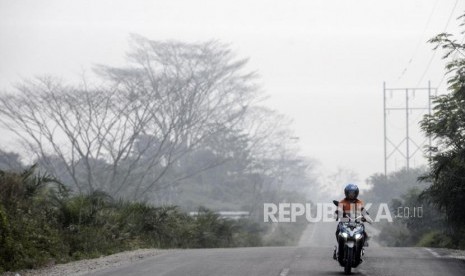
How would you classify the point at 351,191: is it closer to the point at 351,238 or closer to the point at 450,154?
the point at 351,238

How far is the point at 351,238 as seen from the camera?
1434 cm

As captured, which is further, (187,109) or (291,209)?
(291,209)

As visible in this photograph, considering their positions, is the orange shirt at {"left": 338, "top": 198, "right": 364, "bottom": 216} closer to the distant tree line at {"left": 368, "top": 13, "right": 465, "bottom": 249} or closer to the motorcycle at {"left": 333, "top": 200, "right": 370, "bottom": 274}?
the motorcycle at {"left": 333, "top": 200, "right": 370, "bottom": 274}

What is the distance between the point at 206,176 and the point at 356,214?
80399mm

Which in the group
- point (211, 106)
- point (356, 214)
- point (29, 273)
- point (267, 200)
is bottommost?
point (29, 273)

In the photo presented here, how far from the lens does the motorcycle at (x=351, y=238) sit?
47.1 feet

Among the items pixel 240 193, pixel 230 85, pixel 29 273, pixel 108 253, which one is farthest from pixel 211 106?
pixel 29 273

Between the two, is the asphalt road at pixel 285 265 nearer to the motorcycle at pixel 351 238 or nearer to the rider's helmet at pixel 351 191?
the motorcycle at pixel 351 238

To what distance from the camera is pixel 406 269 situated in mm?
16094

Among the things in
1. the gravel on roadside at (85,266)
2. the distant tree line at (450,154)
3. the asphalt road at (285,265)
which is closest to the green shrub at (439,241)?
the distant tree line at (450,154)

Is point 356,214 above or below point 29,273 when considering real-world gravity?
above

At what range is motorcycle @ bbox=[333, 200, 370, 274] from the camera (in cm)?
1435

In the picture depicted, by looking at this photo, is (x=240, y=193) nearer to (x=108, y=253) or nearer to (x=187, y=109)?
(x=187, y=109)

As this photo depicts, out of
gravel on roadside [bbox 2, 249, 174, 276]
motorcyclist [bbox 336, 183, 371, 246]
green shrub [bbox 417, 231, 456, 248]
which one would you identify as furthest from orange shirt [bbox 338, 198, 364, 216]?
green shrub [bbox 417, 231, 456, 248]
